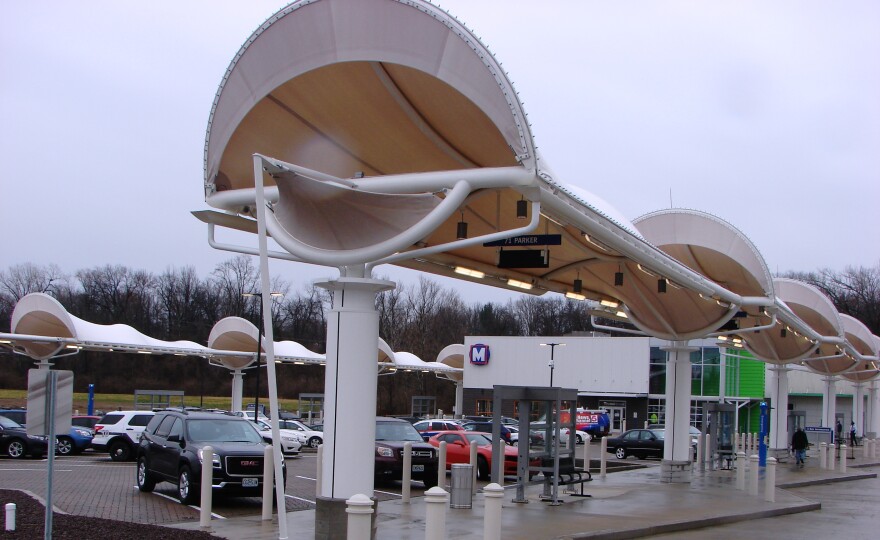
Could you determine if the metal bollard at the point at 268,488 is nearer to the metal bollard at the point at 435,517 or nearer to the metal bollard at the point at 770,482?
the metal bollard at the point at 435,517

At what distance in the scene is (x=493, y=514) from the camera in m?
12.3

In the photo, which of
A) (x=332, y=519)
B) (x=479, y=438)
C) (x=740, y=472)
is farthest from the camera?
(x=479, y=438)

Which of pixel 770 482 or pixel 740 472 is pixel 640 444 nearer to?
pixel 740 472

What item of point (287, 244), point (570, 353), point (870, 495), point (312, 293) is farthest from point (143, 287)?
point (287, 244)

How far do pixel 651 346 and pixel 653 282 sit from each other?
4398 cm

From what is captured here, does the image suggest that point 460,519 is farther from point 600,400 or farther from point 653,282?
point 600,400

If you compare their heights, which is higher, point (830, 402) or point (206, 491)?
point (206, 491)

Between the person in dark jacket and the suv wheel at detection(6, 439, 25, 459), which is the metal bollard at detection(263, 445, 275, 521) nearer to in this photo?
the suv wheel at detection(6, 439, 25, 459)

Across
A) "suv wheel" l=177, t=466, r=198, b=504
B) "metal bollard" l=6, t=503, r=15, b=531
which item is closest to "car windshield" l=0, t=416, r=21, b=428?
"suv wheel" l=177, t=466, r=198, b=504

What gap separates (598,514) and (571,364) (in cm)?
5148

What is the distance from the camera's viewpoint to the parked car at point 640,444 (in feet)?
129

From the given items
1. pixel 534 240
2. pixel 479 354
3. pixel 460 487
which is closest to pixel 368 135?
pixel 534 240

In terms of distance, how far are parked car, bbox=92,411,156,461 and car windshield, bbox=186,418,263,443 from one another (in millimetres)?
11248

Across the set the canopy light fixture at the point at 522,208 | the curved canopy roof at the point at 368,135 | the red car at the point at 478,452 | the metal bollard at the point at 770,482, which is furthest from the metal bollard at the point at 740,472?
the canopy light fixture at the point at 522,208
